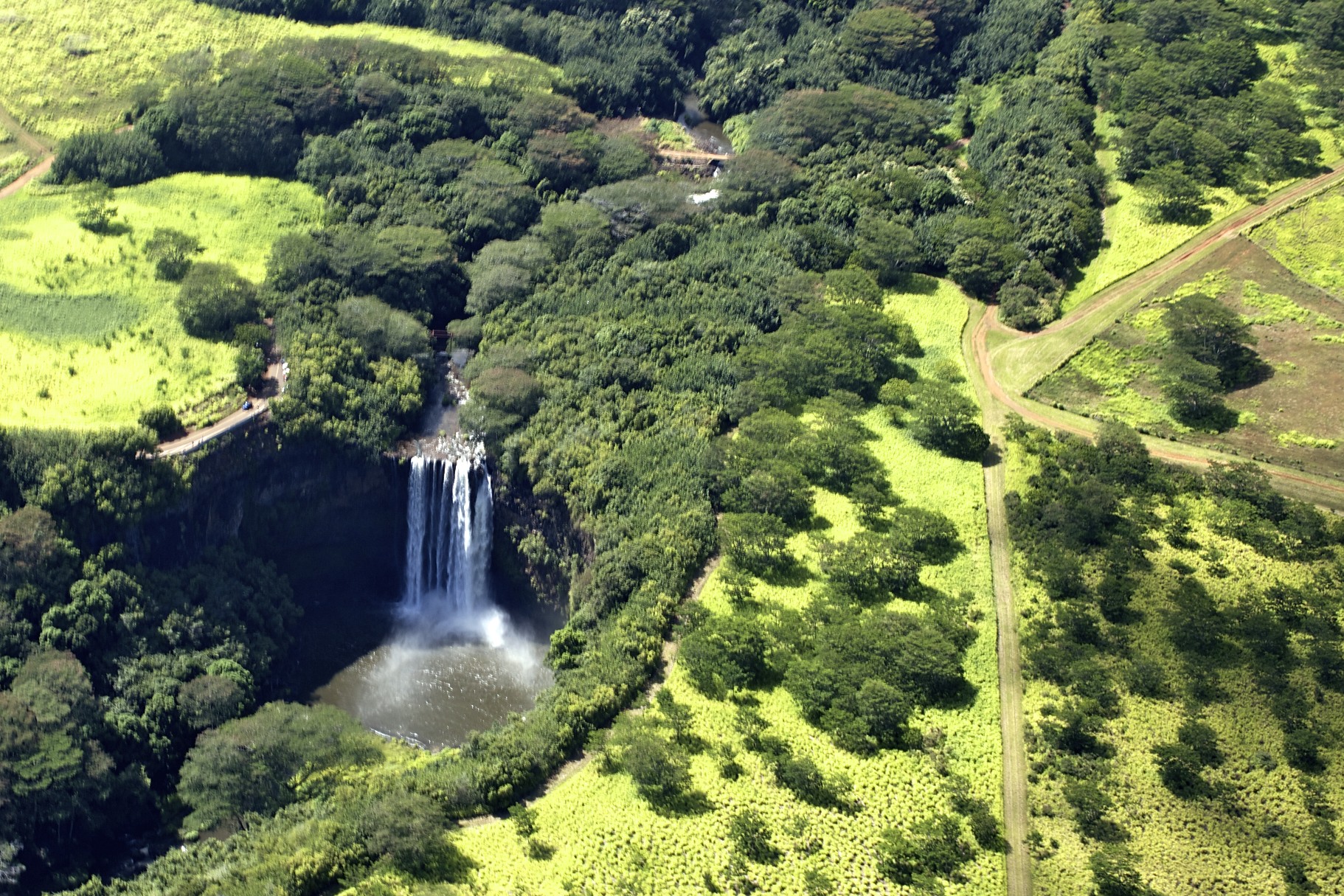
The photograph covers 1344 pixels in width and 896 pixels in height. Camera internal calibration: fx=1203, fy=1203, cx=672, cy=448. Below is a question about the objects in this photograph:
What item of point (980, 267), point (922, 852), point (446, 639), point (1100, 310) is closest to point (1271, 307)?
point (1100, 310)

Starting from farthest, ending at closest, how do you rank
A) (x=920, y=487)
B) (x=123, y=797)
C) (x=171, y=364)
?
(x=171, y=364) → (x=920, y=487) → (x=123, y=797)

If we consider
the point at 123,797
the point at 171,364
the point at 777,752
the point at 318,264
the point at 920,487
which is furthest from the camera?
the point at 318,264

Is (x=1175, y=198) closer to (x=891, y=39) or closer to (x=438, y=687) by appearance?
(x=891, y=39)

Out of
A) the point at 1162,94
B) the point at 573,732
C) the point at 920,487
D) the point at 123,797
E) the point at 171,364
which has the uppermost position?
the point at 1162,94

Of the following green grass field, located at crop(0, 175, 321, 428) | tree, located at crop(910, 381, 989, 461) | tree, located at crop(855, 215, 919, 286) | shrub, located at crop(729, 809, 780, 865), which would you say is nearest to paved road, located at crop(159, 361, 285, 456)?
green grass field, located at crop(0, 175, 321, 428)

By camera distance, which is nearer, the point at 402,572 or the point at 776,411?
the point at 776,411

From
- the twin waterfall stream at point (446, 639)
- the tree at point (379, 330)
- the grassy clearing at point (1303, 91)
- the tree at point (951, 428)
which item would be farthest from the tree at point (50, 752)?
the grassy clearing at point (1303, 91)

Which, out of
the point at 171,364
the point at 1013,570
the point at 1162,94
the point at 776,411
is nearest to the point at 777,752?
the point at 1013,570

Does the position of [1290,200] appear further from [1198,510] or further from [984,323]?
[1198,510]

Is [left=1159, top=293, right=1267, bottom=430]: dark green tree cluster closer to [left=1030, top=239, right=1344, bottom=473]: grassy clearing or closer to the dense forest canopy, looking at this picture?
the dense forest canopy
